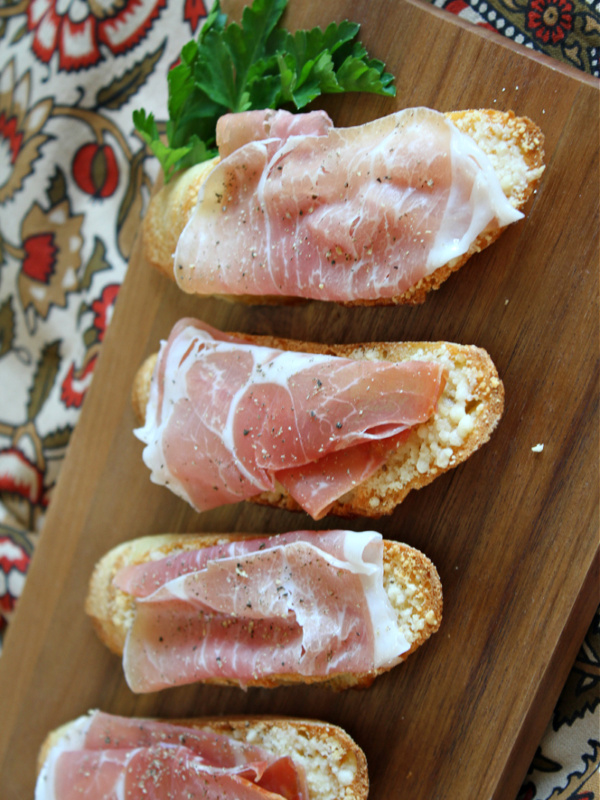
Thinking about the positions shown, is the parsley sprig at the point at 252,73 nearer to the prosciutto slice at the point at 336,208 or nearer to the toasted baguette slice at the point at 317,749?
the prosciutto slice at the point at 336,208

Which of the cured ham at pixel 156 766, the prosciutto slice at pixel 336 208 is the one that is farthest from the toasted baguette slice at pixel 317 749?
the prosciutto slice at pixel 336 208

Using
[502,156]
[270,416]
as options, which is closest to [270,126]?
[502,156]

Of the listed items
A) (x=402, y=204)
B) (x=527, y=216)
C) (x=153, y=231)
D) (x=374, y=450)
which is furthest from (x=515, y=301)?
(x=153, y=231)

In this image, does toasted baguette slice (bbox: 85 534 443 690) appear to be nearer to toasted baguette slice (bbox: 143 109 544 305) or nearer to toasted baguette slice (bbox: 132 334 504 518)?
toasted baguette slice (bbox: 132 334 504 518)

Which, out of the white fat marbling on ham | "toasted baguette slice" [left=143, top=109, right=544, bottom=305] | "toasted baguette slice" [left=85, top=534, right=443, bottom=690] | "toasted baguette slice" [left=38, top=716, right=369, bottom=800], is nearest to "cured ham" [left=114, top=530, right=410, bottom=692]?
"toasted baguette slice" [left=85, top=534, right=443, bottom=690]

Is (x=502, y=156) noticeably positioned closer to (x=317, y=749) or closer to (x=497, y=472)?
(x=497, y=472)

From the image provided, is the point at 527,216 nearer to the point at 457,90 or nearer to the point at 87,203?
the point at 457,90
